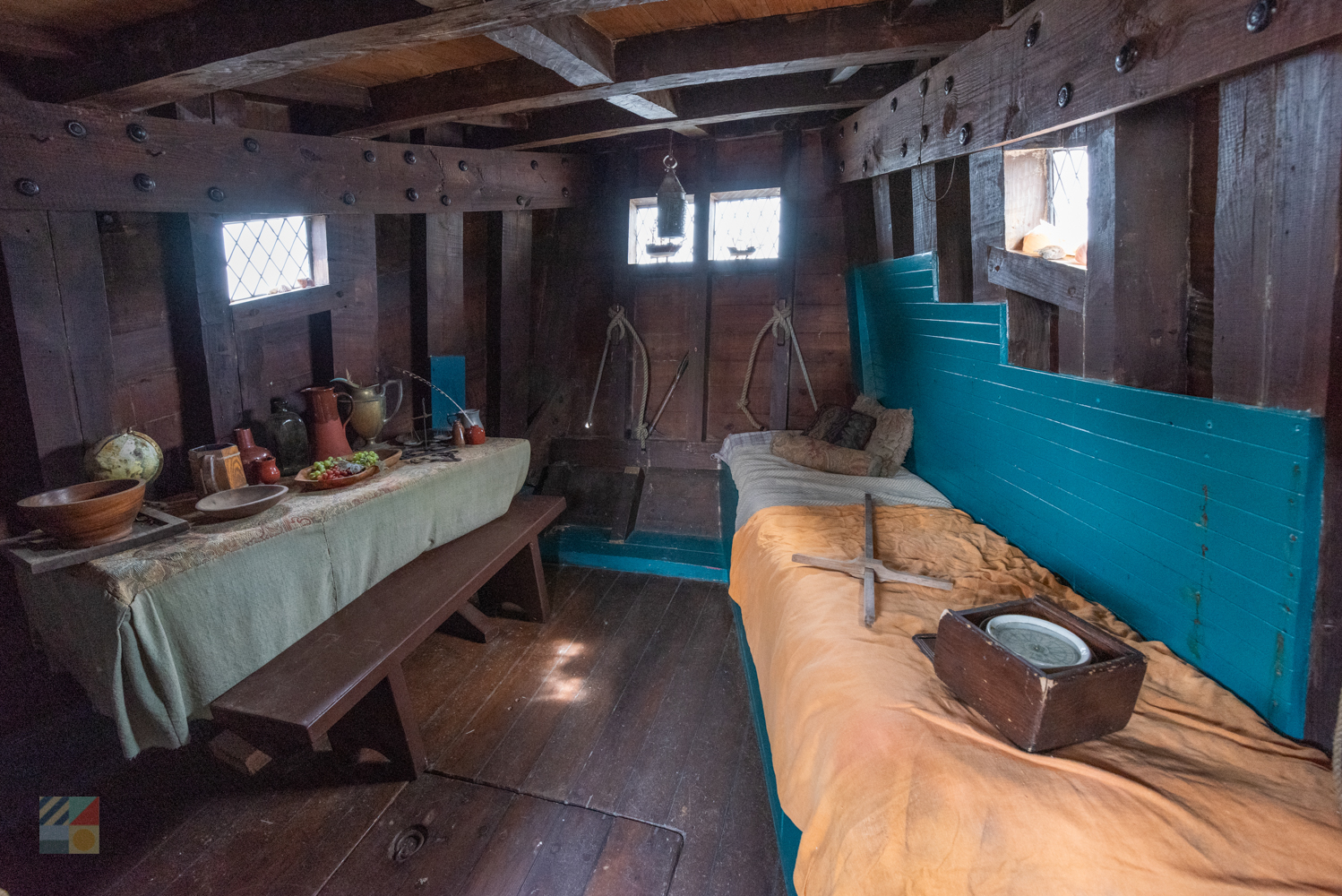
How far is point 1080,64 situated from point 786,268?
260cm

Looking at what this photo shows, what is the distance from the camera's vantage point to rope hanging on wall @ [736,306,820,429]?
435 centimetres

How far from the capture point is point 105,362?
2.42 metres

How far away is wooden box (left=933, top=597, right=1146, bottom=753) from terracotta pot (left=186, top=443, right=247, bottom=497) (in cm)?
271

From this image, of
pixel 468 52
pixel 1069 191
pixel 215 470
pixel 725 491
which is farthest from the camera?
pixel 725 491

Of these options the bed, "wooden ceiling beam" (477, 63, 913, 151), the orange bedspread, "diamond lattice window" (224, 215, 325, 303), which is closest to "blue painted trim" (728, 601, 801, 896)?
the bed

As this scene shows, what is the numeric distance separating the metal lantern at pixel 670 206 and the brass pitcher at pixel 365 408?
1835 millimetres

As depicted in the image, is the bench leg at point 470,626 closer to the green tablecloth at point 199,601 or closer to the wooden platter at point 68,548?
the green tablecloth at point 199,601

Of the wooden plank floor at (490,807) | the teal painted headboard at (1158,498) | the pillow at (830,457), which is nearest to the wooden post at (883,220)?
the teal painted headboard at (1158,498)

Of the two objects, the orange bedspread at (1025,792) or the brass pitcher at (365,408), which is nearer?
the orange bedspread at (1025,792)

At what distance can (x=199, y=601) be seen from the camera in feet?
A: 6.37

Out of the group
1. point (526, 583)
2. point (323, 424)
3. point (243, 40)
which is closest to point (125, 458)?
point (323, 424)

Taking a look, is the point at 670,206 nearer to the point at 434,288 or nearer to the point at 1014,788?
the point at 434,288

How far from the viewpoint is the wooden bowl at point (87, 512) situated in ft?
6.19

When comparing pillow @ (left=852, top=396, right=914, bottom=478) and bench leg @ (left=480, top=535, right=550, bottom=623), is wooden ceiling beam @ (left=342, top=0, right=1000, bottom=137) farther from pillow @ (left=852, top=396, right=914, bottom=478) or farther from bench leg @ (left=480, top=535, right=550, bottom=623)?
bench leg @ (left=480, top=535, right=550, bottom=623)
